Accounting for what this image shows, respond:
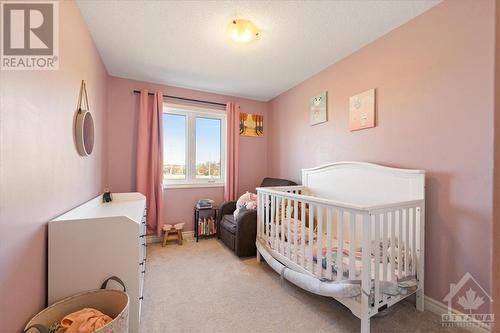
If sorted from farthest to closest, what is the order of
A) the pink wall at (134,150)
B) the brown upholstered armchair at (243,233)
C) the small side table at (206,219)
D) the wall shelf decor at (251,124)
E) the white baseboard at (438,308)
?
the wall shelf decor at (251,124), the small side table at (206,219), the pink wall at (134,150), the brown upholstered armchair at (243,233), the white baseboard at (438,308)

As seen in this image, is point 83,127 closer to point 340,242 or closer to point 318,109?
point 340,242

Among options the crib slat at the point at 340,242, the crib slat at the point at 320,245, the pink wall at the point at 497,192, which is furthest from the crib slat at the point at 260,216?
the pink wall at the point at 497,192

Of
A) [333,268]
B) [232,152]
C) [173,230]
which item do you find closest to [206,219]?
[173,230]

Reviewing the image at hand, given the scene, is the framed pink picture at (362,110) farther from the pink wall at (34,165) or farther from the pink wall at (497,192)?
the pink wall at (34,165)

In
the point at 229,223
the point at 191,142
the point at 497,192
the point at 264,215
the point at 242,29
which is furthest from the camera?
the point at 191,142

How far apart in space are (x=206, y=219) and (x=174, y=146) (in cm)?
127

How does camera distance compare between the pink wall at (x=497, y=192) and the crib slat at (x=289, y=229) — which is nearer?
the pink wall at (x=497, y=192)

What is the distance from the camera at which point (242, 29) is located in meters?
1.91

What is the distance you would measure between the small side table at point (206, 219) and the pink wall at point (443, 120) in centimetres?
231

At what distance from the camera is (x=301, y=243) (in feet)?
6.32

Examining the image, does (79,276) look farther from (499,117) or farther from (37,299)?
(499,117)

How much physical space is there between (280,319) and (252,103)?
3299 millimetres

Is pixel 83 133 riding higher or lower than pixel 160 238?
higher

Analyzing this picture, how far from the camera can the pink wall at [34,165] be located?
91 centimetres
